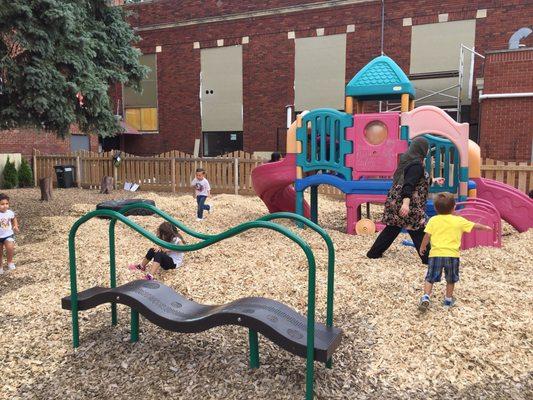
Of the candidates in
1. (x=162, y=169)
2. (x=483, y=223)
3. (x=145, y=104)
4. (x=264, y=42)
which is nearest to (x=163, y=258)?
(x=483, y=223)

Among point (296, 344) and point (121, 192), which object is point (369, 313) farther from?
point (121, 192)

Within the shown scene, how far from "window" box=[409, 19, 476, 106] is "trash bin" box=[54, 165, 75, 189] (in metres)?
13.6

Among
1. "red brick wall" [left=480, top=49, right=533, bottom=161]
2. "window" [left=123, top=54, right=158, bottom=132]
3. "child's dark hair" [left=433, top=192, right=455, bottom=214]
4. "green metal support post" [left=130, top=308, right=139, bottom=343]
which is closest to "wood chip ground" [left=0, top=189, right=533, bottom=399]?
"green metal support post" [left=130, top=308, right=139, bottom=343]

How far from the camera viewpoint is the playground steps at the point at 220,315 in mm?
2672

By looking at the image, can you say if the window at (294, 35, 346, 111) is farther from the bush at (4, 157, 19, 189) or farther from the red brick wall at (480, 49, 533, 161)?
the bush at (4, 157, 19, 189)

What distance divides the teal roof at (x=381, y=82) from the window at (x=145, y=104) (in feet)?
57.1

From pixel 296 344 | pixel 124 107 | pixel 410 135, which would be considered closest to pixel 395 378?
pixel 296 344

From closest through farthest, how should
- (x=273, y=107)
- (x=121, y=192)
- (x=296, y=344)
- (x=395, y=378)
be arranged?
(x=296, y=344) → (x=395, y=378) → (x=121, y=192) → (x=273, y=107)

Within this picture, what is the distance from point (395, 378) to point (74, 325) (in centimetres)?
233

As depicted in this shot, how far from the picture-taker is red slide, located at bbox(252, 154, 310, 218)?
7.88 metres

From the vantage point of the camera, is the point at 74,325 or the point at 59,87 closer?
the point at 74,325

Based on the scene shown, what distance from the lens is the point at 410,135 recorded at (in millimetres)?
6844

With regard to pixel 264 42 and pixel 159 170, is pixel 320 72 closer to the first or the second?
pixel 264 42

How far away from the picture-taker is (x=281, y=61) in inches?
783
